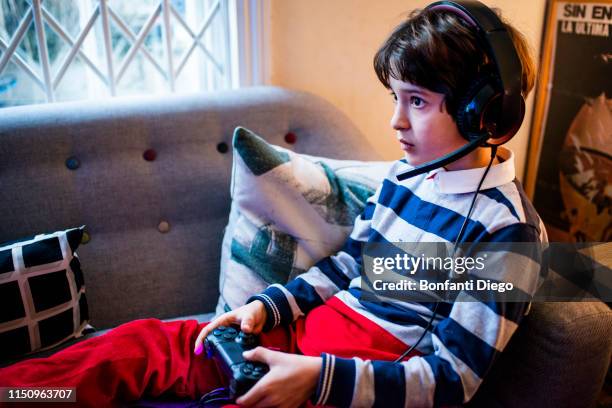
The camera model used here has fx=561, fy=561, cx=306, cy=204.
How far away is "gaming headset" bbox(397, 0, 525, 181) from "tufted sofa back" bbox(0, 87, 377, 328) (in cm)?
65

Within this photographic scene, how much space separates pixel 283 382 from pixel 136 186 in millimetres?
660

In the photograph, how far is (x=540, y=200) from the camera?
1809 millimetres

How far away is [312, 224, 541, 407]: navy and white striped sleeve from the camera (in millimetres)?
777

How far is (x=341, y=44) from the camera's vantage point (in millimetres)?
1563

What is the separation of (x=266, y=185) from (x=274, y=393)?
1.58ft

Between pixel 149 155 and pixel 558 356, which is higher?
pixel 149 155

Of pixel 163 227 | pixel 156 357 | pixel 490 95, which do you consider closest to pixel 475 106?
pixel 490 95

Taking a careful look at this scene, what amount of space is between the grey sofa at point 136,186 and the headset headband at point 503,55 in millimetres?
627

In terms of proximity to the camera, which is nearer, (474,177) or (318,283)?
(474,177)

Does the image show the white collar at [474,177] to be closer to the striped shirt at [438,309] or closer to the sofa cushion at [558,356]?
the striped shirt at [438,309]

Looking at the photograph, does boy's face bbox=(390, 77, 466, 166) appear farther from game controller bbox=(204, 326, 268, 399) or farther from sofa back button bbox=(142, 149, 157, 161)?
sofa back button bbox=(142, 149, 157, 161)

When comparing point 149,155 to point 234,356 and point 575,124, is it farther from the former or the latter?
point 575,124

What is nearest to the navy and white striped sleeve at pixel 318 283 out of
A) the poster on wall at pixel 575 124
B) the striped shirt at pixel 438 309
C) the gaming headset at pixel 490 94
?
the striped shirt at pixel 438 309

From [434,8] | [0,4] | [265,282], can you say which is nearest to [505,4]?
[434,8]
